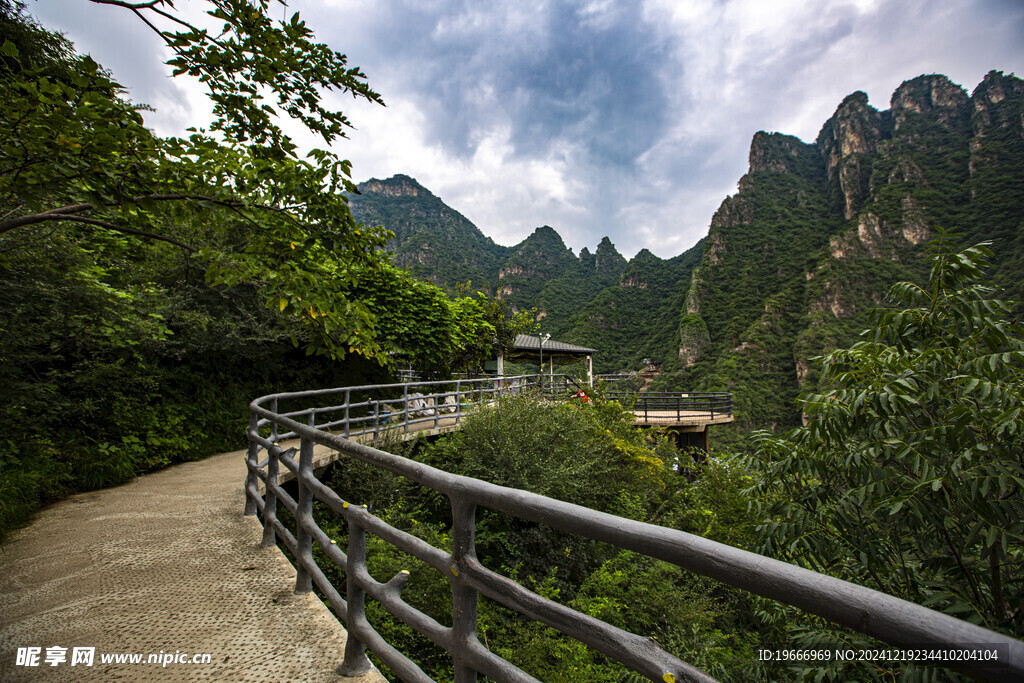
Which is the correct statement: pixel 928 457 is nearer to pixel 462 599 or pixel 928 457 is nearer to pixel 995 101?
pixel 462 599

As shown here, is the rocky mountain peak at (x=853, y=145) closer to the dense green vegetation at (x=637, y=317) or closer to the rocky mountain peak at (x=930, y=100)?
the rocky mountain peak at (x=930, y=100)

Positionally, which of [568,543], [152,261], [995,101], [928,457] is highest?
[995,101]

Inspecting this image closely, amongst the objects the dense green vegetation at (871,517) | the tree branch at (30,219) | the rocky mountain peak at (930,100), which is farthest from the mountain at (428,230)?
the rocky mountain peak at (930,100)

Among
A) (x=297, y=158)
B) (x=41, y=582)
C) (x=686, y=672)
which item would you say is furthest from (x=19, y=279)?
(x=686, y=672)

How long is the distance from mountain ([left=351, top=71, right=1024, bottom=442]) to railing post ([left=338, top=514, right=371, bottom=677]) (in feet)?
118

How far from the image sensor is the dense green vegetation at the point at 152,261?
85.6 inches

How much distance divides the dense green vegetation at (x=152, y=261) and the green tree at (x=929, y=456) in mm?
3296

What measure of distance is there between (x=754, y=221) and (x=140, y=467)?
3949 inches

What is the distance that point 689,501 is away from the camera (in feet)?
28.3

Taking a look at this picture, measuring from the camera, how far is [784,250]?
7650 centimetres

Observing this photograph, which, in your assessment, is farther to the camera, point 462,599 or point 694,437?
point 694,437

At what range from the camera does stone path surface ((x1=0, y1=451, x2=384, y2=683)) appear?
2.03 metres

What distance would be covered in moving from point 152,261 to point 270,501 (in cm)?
564

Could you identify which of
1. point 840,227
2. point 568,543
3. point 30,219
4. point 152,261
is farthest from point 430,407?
point 840,227
